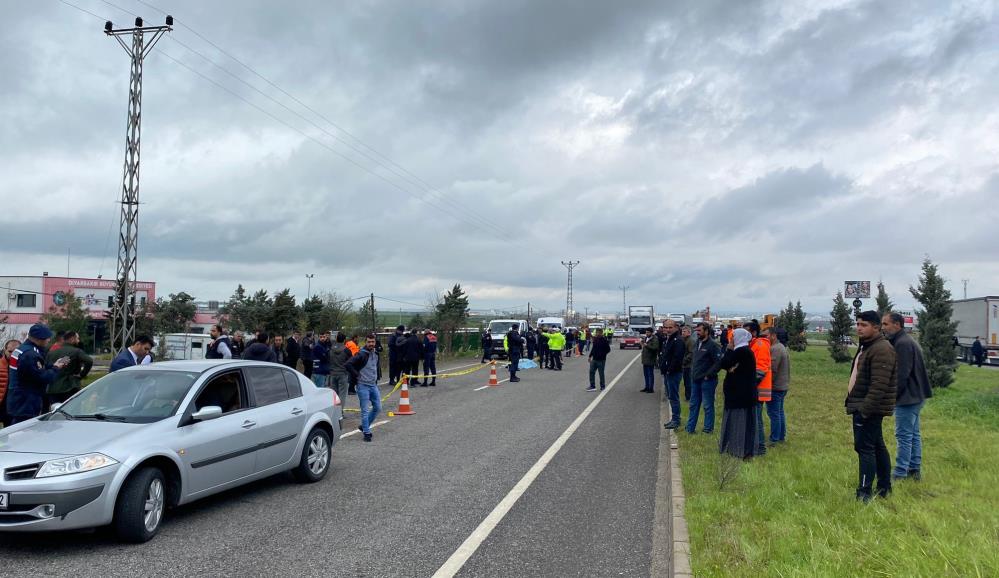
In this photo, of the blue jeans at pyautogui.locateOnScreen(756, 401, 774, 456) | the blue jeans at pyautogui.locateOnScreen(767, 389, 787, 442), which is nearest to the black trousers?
the blue jeans at pyautogui.locateOnScreen(756, 401, 774, 456)

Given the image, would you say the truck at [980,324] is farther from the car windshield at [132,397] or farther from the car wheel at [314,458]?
the car windshield at [132,397]

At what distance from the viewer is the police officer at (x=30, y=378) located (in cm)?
783

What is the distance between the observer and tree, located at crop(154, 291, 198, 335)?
66000mm

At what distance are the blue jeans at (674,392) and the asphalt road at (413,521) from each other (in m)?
1.02

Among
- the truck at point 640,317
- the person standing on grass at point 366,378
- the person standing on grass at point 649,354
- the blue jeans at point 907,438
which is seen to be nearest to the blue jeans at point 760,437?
the blue jeans at point 907,438

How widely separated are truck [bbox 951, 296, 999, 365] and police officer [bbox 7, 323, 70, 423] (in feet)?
126

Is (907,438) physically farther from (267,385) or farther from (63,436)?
(63,436)

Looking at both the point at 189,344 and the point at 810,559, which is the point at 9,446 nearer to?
the point at 810,559

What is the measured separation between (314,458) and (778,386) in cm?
631

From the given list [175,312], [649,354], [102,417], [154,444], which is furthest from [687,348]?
[175,312]

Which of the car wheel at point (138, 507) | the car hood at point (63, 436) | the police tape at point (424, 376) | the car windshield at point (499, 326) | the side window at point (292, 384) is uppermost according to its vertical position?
the car windshield at point (499, 326)

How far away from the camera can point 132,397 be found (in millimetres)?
6504

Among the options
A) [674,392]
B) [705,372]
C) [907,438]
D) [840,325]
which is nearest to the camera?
[907,438]

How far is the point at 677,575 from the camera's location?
4.96 metres
